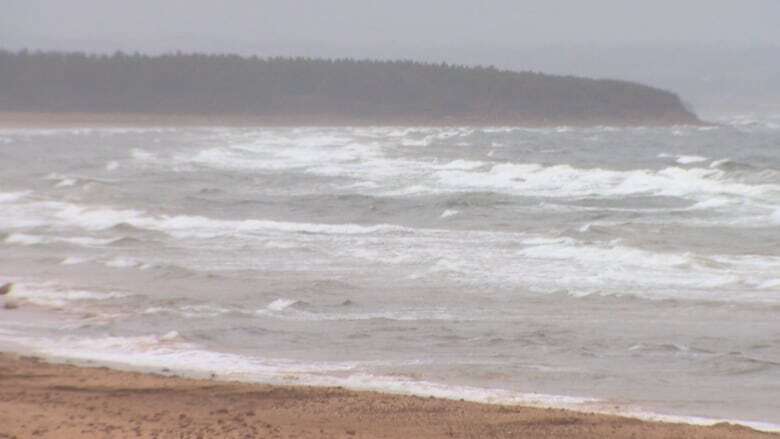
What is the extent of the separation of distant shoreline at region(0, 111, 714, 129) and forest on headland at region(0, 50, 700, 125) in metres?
0.39

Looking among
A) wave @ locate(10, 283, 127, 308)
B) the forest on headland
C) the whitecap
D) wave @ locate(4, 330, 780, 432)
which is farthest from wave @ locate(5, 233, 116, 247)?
the forest on headland

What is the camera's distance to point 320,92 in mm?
93062

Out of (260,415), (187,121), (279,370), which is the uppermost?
(260,415)

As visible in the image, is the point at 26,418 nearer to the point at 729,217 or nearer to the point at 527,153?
the point at 729,217

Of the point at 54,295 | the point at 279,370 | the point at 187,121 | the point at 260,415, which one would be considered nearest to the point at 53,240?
the point at 54,295

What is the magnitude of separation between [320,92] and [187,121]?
1494 centimetres

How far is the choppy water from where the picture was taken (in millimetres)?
10859

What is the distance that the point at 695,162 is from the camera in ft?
118

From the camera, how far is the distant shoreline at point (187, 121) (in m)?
74.7

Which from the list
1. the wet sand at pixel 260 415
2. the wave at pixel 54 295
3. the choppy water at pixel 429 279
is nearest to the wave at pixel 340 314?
the choppy water at pixel 429 279

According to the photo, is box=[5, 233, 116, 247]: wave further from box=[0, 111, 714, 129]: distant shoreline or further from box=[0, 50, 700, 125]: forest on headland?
box=[0, 50, 700, 125]: forest on headland

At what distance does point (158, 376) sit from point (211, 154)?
114 ft

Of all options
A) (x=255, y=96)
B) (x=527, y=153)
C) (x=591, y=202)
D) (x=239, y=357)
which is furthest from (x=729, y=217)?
(x=255, y=96)

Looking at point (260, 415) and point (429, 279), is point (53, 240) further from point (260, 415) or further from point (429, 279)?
point (260, 415)
